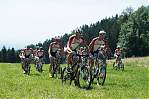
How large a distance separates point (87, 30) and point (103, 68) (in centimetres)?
15489

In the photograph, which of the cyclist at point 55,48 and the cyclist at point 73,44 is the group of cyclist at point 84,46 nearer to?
the cyclist at point 73,44

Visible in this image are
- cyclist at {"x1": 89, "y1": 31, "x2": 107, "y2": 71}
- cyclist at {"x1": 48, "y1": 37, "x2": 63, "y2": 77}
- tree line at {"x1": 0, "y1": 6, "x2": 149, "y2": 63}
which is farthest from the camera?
tree line at {"x1": 0, "y1": 6, "x2": 149, "y2": 63}

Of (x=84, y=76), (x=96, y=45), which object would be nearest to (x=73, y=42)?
(x=96, y=45)

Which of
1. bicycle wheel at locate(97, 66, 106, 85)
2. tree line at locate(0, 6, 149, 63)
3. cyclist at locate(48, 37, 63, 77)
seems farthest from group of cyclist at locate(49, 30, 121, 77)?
tree line at locate(0, 6, 149, 63)

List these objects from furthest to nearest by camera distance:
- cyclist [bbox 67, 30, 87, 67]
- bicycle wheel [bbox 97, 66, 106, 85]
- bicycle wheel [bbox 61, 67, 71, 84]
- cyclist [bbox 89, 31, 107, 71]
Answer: bicycle wheel [bbox 97, 66, 106, 85], bicycle wheel [bbox 61, 67, 71, 84], cyclist [bbox 89, 31, 107, 71], cyclist [bbox 67, 30, 87, 67]

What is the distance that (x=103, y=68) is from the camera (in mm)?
22703

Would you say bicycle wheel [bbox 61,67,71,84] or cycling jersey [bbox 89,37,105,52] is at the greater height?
cycling jersey [bbox 89,37,105,52]

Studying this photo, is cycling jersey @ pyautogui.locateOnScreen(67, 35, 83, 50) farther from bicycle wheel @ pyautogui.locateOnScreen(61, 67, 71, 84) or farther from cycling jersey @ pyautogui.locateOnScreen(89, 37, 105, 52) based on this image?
bicycle wheel @ pyautogui.locateOnScreen(61, 67, 71, 84)

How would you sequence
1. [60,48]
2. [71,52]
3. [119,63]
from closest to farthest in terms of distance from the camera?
1. [71,52]
2. [60,48]
3. [119,63]

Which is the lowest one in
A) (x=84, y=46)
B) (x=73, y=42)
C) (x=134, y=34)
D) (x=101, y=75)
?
(x=101, y=75)

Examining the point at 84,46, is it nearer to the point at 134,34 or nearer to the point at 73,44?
the point at 73,44

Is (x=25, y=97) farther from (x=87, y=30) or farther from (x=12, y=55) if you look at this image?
(x=87, y=30)

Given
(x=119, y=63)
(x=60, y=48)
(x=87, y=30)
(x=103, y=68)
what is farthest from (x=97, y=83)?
(x=87, y=30)

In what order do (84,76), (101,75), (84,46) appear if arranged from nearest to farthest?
Result: (84,76), (84,46), (101,75)
